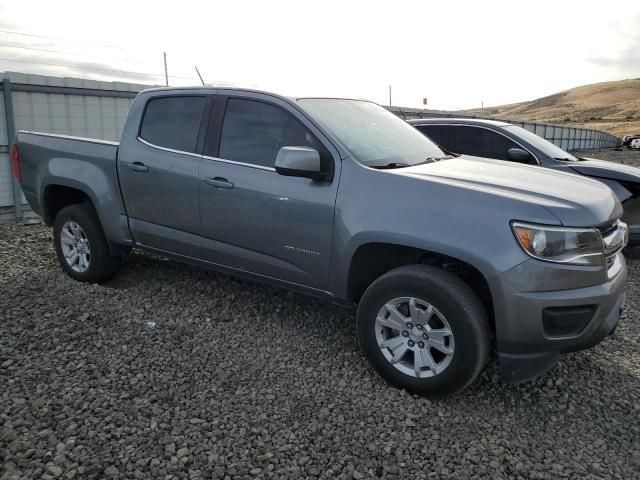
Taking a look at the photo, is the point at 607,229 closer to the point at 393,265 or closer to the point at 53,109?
the point at 393,265

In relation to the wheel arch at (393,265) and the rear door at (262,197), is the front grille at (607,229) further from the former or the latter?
the rear door at (262,197)

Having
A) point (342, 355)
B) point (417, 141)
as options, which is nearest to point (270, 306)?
point (342, 355)

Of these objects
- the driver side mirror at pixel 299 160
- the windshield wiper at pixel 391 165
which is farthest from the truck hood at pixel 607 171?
the driver side mirror at pixel 299 160

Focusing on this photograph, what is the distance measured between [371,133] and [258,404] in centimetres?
207

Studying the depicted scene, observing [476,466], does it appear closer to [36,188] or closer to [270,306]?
[270,306]

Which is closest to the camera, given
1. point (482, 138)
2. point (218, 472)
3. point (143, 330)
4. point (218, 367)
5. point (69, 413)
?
point (218, 472)

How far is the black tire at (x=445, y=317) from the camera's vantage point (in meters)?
2.97

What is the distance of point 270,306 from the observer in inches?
179

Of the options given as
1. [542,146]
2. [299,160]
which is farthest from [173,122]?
[542,146]

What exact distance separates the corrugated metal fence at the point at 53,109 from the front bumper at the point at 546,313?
6978mm

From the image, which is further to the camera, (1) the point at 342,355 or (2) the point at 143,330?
(2) the point at 143,330

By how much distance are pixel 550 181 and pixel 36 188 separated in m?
4.58

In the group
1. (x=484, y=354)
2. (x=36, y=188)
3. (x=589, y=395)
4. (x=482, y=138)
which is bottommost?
(x=589, y=395)

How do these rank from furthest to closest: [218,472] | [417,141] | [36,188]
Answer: [36,188] → [417,141] → [218,472]
